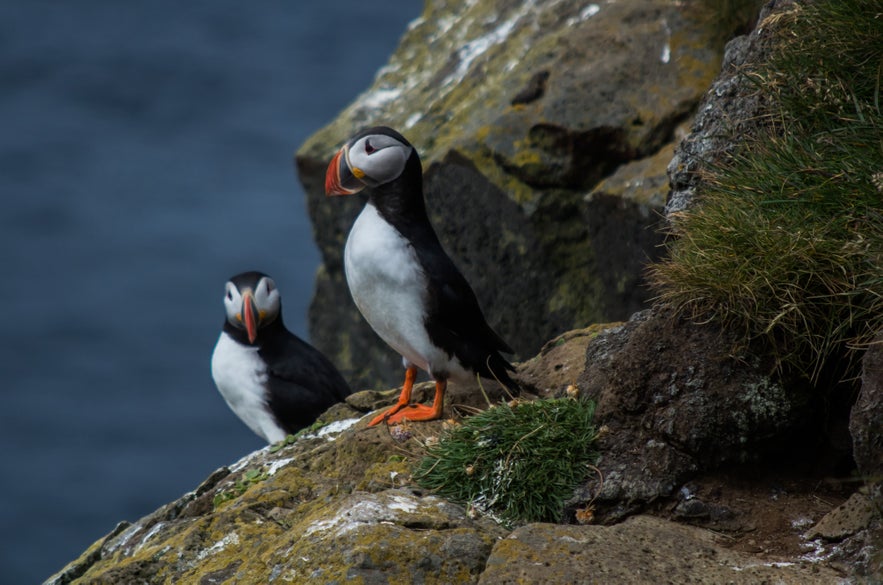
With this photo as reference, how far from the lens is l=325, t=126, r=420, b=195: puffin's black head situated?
4527 mm

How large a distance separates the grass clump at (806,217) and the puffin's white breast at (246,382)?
3263 millimetres

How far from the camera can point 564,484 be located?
3475mm

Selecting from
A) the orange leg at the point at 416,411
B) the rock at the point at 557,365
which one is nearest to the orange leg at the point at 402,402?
the orange leg at the point at 416,411

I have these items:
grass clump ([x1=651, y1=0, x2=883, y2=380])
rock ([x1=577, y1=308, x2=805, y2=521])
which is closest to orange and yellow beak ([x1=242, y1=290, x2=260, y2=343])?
grass clump ([x1=651, y1=0, x2=883, y2=380])

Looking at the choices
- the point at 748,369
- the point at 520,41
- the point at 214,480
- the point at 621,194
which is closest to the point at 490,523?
the point at 748,369

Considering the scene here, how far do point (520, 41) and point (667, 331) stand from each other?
471cm

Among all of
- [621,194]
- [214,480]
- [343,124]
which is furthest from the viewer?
[343,124]

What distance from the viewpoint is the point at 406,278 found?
4441 mm

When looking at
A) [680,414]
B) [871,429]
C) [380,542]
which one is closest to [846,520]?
[871,429]

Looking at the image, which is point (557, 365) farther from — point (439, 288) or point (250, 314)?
point (250, 314)

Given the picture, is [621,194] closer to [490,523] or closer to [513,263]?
[513,263]

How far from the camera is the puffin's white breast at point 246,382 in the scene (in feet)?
21.6

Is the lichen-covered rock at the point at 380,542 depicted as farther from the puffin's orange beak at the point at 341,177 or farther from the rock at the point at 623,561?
the puffin's orange beak at the point at 341,177

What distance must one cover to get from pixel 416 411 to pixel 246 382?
2.37m
